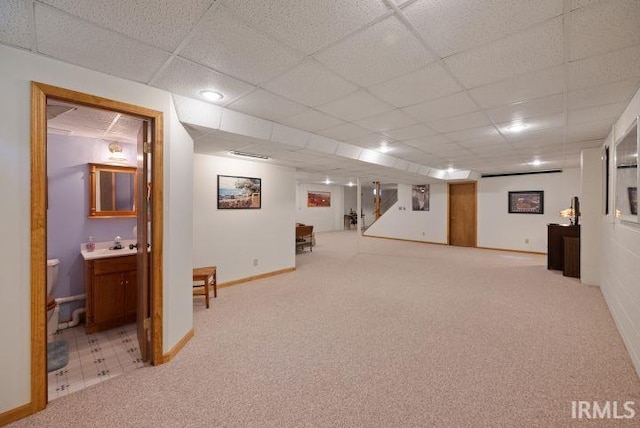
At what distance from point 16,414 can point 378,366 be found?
2.59 meters

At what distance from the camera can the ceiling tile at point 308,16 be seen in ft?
4.78

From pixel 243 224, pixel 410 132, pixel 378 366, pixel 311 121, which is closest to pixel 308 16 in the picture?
pixel 311 121

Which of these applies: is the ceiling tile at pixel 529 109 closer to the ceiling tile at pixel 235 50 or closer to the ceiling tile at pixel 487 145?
the ceiling tile at pixel 487 145

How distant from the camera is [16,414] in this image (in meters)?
1.82

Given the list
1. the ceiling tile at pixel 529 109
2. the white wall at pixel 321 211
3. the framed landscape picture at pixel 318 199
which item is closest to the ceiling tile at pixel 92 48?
the ceiling tile at pixel 529 109

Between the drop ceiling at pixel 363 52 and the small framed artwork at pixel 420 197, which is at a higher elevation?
the drop ceiling at pixel 363 52

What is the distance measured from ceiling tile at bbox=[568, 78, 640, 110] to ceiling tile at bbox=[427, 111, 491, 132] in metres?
0.80

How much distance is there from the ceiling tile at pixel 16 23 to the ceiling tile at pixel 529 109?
12.7 feet

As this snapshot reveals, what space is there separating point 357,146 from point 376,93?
234 centimetres

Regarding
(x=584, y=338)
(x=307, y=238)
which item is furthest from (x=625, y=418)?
(x=307, y=238)

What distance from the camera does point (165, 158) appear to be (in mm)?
2496

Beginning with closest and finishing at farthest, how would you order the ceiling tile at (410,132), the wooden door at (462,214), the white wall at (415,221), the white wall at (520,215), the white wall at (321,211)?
the ceiling tile at (410,132)
the white wall at (520,215)
the wooden door at (462,214)
the white wall at (415,221)
the white wall at (321,211)

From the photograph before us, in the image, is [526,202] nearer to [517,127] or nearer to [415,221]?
[415,221]

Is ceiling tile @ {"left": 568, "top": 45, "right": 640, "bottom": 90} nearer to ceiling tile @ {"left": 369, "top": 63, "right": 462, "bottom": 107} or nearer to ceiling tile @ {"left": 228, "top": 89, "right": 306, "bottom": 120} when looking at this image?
ceiling tile @ {"left": 369, "top": 63, "right": 462, "bottom": 107}
